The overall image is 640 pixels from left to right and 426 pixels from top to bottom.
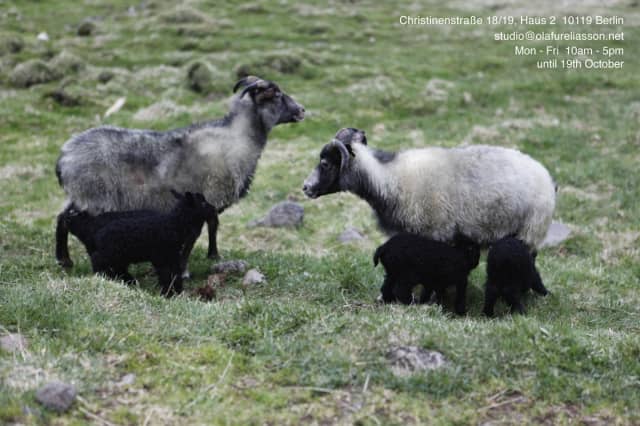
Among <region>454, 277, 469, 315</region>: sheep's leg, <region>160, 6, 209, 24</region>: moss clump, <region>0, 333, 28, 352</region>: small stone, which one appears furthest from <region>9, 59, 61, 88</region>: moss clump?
<region>454, 277, 469, 315</region>: sheep's leg

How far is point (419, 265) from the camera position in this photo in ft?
24.8

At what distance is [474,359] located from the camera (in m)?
5.85

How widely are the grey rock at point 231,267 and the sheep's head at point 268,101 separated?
2299mm

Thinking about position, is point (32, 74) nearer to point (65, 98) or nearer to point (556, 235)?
point (65, 98)

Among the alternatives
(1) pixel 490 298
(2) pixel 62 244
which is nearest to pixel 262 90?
(2) pixel 62 244

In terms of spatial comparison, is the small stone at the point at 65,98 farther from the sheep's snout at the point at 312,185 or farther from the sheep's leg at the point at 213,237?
the sheep's snout at the point at 312,185

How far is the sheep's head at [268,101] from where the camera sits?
10.1 m

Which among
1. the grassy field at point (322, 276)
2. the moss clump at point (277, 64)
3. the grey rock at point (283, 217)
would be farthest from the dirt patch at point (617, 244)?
the moss clump at point (277, 64)

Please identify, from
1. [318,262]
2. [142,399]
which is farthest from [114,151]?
[142,399]

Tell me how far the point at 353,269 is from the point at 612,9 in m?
34.0

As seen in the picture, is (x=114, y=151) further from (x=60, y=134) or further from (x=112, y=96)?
(x=112, y=96)

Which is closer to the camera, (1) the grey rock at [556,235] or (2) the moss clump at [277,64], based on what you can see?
(1) the grey rock at [556,235]

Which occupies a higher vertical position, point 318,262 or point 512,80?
point 512,80

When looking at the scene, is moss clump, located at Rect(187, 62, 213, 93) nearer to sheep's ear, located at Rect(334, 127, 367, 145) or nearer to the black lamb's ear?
sheep's ear, located at Rect(334, 127, 367, 145)
